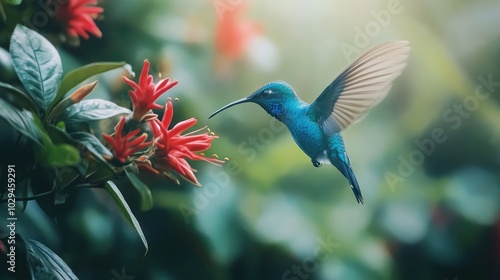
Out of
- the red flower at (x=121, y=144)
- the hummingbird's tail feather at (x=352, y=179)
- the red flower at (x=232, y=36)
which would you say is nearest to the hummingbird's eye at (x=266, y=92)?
the red flower at (x=232, y=36)

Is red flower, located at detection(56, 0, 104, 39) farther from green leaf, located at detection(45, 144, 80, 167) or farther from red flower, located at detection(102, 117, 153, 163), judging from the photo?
green leaf, located at detection(45, 144, 80, 167)

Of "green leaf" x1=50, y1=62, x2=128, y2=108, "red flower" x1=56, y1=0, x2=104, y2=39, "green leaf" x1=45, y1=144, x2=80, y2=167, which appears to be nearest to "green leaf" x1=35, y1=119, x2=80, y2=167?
"green leaf" x1=45, y1=144, x2=80, y2=167

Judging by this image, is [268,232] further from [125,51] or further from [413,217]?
[125,51]

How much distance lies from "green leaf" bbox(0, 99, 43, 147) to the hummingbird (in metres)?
0.65

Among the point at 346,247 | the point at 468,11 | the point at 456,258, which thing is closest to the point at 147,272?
the point at 346,247

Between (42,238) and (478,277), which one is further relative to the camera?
(478,277)

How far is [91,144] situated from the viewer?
1.02 meters

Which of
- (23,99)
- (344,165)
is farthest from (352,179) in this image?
(23,99)

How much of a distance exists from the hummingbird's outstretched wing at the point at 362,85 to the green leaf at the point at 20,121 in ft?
2.13

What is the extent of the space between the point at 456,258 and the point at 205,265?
0.68 m

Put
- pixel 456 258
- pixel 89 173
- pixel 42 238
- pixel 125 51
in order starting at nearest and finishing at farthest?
pixel 89 173 → pixel 42 238 → pixel 125 51 → pixel 456 258

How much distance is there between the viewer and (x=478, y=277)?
5.54ft

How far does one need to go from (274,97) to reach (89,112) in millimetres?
586

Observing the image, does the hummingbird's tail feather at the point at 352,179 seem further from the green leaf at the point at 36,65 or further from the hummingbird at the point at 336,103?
the green leaf at the point at 36,65
